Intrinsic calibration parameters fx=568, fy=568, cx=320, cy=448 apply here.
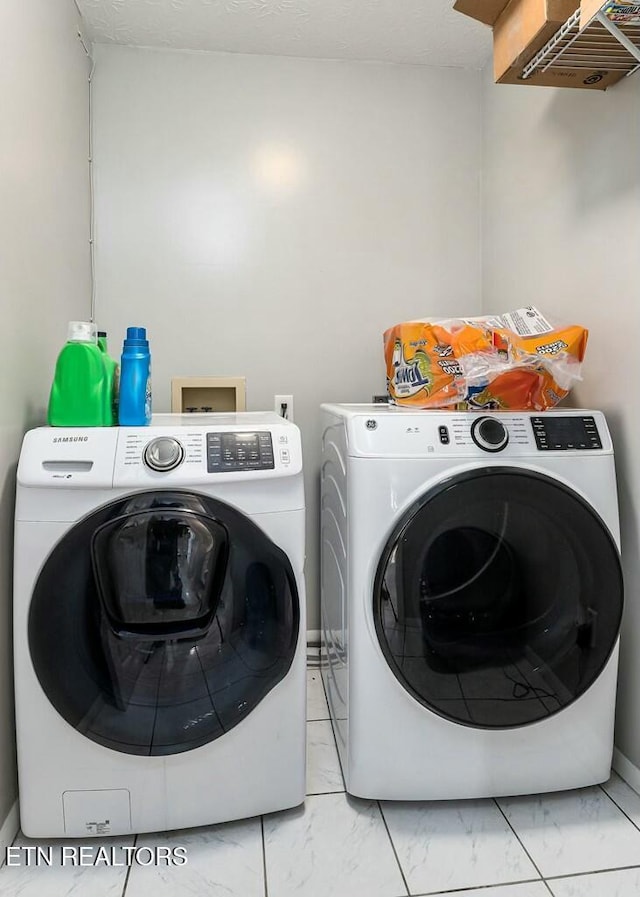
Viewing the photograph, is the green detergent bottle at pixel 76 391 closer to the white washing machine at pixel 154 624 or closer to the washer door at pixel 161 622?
the white washing machine at pixel 154 624

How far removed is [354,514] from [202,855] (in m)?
0.76

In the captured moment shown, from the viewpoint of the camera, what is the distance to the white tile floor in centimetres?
109

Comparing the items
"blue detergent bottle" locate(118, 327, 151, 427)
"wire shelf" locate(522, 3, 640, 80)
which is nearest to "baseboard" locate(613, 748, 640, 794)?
"blue detergent bottle" locate(118, 327, 151, 427)

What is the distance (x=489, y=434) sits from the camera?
125 cm

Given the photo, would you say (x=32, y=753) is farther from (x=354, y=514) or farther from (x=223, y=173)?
(x=223, y=173)

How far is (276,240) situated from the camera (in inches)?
77.3

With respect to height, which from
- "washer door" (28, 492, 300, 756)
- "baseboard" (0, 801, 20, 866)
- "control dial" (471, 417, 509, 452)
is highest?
"control dial" (471, 417, 509, 452)

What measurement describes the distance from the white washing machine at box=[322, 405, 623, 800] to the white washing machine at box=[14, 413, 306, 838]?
163mm

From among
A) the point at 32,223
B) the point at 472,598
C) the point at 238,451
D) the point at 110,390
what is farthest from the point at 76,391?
the point at 472,598

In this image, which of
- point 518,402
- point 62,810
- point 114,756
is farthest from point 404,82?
point 62,810

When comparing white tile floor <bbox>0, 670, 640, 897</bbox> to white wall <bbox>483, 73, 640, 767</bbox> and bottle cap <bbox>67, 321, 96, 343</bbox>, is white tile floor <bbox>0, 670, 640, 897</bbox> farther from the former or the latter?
bottle cap <bbox>67, 321, 96, 343</bbox>

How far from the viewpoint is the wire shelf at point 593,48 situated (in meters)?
1.09

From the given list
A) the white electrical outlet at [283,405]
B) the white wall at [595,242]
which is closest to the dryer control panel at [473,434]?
the white wall at [595,242]

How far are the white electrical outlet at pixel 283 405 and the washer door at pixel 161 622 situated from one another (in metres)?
0.87
